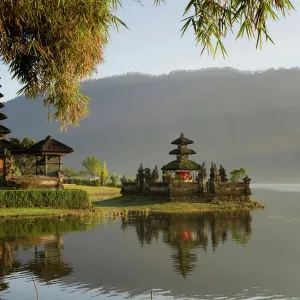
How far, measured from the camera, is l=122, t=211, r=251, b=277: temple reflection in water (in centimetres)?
1931

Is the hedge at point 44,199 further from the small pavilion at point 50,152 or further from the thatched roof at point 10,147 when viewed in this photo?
the thatched roof at point 10,147

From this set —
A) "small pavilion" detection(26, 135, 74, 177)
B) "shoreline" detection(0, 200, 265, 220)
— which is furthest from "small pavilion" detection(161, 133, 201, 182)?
"small pavilion" detection(26, 135, 74, 177)

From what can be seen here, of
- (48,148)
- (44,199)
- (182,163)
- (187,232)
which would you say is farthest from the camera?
(182,163)

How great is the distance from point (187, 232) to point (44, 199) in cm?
1498

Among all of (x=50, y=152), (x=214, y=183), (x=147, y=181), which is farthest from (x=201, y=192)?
(x=50, y=152)

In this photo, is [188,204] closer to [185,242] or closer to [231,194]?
[231,194]

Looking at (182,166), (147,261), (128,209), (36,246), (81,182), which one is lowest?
(147,261)

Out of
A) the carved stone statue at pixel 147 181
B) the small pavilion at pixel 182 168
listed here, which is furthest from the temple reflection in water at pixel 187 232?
the small pavilion at pixel 182 168

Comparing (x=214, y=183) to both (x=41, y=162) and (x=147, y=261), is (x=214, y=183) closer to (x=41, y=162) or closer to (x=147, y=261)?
(x=41, y=162)

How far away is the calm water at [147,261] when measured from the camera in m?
13.4

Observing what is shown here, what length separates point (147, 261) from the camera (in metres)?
18.1

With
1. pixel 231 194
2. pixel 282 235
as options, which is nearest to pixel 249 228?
pixel 282 235

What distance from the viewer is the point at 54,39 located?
11.6 meters

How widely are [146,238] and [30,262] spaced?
882 cm
